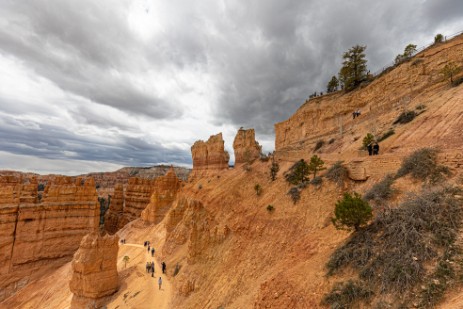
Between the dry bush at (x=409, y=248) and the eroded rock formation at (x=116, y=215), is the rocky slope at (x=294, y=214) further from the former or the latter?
the eroded rock formation at (x=116, y=215)

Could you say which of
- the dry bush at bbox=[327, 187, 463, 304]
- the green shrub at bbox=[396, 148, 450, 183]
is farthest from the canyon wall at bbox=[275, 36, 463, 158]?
the dry bush at bbox=[327, 187, 463, 304]

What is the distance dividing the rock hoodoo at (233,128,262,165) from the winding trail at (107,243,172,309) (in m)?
22.8

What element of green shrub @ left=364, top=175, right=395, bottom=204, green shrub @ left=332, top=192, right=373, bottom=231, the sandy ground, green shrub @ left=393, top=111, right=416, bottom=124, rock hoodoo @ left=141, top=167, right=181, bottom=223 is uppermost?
green shrub @ left=393, top=111, right=416, bottom=124

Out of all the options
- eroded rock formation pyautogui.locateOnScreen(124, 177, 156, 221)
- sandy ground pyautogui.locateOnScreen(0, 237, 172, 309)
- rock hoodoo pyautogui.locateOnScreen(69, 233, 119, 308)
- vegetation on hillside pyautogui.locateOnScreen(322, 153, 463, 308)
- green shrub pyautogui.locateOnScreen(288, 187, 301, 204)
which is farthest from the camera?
eroded rock formation pyautogui.locateOnScreen(124, 177, 156, 221)

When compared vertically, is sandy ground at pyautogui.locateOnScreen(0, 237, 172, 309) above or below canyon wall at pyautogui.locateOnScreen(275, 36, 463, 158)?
below

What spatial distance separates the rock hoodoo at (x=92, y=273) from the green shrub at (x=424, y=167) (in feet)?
69.6

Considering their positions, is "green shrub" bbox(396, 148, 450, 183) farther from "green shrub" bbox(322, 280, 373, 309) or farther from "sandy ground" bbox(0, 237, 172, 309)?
"sandy ground" bbox(0, 237, 172, 309)

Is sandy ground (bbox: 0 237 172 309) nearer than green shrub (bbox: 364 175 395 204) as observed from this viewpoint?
No

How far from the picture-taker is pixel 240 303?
35.4ft

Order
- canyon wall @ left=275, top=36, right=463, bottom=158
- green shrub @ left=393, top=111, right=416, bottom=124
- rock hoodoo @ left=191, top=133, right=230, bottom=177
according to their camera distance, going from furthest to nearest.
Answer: rock hoodoo @ left=191, top=133, right=230, bottom=177, green shrub @ left=393, top=111, right=416, bottom=124, canyon wall @ left=275, top=36, right=463, bottom=158

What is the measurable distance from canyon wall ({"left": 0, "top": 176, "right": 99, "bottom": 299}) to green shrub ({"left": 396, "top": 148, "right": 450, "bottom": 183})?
37.1m

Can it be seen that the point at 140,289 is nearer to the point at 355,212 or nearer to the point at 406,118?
the point at 355,212

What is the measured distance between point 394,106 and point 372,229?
22.9 meters

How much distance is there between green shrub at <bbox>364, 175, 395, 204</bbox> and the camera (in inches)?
416
